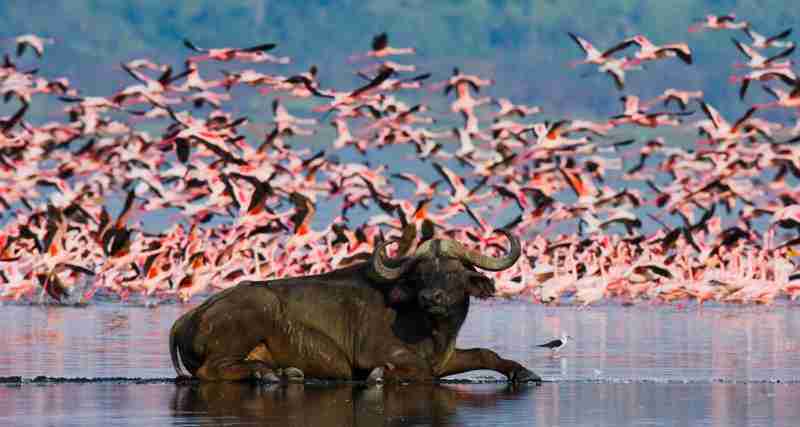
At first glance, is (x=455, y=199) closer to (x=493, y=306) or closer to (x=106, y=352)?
(x=493, y=306)

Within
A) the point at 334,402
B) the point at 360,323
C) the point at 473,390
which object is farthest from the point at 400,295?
the point at 334,402

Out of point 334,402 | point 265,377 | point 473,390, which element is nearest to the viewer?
point 334,402

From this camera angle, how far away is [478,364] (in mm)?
19500

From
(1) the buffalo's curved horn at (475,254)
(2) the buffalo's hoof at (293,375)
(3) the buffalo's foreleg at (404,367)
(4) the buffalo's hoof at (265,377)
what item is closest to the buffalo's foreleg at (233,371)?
(4) the buffalo's hoof at (265,377)

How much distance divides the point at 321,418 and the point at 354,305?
414cm

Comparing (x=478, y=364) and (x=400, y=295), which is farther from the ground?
(x=400, y=295)

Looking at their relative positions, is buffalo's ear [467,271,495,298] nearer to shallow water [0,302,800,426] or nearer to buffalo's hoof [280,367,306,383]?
shallow water [0,302,800,426]

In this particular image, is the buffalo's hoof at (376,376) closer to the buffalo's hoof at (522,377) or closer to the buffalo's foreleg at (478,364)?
the buffalo's foreleg at (478,364)

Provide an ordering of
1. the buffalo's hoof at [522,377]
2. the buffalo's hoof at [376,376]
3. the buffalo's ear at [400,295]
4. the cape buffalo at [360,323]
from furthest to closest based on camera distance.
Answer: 1. the buffalo's ear at [400,295]
2. the buffalo's hoof at [522,377]
3. the cape buffalo at [360,323]
4. the buffalo's hoof at [376,376]

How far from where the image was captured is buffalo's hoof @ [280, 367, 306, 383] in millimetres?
18766

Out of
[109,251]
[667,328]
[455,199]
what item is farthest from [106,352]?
[455,199]

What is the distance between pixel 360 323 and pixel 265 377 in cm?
115

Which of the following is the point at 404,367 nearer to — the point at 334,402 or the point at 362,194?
the point at 334,402

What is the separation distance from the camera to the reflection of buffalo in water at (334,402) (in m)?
15.3
